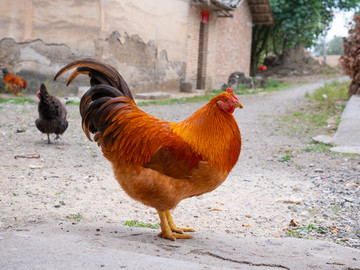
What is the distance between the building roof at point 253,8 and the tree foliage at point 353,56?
7058 mm

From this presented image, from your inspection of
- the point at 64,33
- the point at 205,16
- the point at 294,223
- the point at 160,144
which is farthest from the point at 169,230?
the point at 205,16

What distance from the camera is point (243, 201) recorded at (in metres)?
4.66

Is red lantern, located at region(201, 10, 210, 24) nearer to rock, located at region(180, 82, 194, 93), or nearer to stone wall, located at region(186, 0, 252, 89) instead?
stone wall, located at region(186, 0, 252, 89)

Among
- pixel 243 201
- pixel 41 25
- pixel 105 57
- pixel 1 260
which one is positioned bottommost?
pixel 243 201

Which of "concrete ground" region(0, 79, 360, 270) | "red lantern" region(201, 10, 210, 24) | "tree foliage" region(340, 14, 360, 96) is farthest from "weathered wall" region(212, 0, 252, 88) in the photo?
"concrete ground" region(0, 79, 360, 270)

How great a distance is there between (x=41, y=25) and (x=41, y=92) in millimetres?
5827

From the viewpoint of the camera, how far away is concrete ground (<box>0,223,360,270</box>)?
7.20 feet

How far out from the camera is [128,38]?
13094 millimetres

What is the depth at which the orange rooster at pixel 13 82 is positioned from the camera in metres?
10.9

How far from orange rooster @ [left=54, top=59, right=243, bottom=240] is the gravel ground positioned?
889 millimetres

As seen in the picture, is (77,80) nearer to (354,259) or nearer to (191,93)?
(191,93)

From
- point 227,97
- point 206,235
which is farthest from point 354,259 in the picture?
point 227,97

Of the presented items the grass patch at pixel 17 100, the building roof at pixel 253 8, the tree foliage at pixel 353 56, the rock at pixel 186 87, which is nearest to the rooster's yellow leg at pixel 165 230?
the grass patch at pixel 17 100

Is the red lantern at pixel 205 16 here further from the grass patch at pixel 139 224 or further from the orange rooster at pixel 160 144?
the grass patch at pixel 139 224
